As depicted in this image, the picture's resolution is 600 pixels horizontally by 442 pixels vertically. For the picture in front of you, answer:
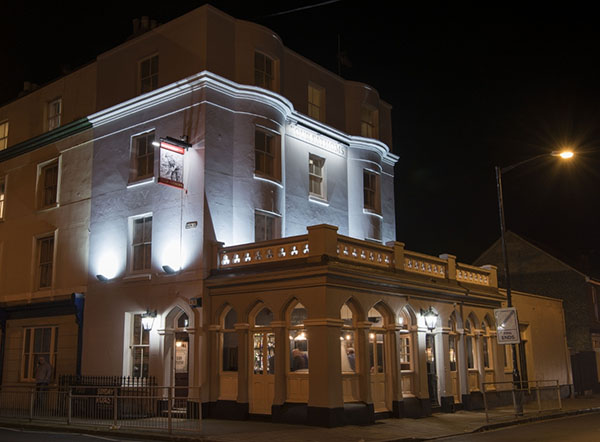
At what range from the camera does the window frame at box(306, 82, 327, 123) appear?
2568cm

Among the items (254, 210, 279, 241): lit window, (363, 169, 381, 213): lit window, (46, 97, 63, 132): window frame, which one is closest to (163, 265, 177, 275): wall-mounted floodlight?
(254, 210, 279, 241): lit window

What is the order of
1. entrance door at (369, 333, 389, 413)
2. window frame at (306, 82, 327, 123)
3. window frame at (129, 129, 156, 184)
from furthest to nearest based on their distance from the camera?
window frame at (306, 82, 327, 123) < window frame at (129, 129, 156, 184) < entrance door at (369, 333, 389, 413)

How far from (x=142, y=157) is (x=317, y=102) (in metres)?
7.54

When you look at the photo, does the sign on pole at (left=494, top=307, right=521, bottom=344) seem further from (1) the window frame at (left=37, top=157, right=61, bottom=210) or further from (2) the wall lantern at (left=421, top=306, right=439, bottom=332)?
(1) the window frame at (left=37, top=157, right=61, bottom=210)

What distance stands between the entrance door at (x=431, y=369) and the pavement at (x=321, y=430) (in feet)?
2.76

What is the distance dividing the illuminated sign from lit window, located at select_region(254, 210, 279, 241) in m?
3.59

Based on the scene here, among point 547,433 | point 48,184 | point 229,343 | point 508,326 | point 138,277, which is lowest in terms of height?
point 547,433

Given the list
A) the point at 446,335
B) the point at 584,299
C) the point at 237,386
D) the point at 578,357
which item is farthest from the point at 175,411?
the point at 584,299

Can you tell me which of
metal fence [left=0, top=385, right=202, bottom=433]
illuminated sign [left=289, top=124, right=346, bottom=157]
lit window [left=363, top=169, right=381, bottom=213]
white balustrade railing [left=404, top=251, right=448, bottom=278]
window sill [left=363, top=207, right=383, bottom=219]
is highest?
illuminated sign [left=289, top=124, right=346, bottom=157]

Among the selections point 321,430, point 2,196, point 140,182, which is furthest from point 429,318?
point 2,196

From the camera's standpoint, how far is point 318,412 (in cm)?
1686

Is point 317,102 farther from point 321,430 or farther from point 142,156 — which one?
point 321,430

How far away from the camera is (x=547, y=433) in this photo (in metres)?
16.4

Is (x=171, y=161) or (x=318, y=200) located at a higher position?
(x=171, y=161)
